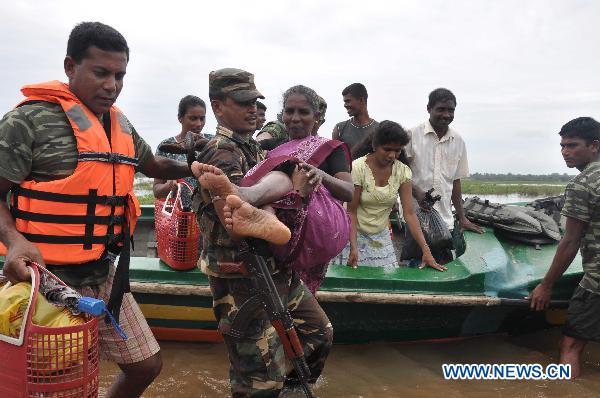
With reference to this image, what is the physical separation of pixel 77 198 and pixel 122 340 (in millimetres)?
668

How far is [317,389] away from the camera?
3.41m

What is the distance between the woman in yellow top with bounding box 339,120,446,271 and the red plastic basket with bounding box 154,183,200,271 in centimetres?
117

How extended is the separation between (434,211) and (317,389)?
1733 mm

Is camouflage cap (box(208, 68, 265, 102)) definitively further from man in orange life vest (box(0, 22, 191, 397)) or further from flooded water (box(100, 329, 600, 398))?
flooded water (box(100, 329, 600, 398))

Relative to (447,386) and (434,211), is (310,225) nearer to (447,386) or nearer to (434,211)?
(447,386)

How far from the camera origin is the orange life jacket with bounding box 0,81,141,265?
195 cm

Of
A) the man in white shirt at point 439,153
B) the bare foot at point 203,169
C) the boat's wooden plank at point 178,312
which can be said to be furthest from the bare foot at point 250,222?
the man in white shirt at point 439,153

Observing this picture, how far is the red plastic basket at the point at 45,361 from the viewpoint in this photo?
5.02 feet

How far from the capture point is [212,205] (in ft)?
7.22

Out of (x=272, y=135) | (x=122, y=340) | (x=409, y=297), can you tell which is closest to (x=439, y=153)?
(x=409, y=297)

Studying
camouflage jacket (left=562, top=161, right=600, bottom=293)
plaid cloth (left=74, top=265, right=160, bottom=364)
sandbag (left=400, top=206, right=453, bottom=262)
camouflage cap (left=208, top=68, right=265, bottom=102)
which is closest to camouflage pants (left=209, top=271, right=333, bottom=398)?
plaid cloth (left=74, top=265, right=160, bottom=364)

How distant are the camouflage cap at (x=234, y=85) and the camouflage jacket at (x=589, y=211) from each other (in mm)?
2378

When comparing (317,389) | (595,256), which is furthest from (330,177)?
(595,256)

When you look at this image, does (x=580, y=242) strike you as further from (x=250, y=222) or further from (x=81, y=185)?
(x=81, y=185)
